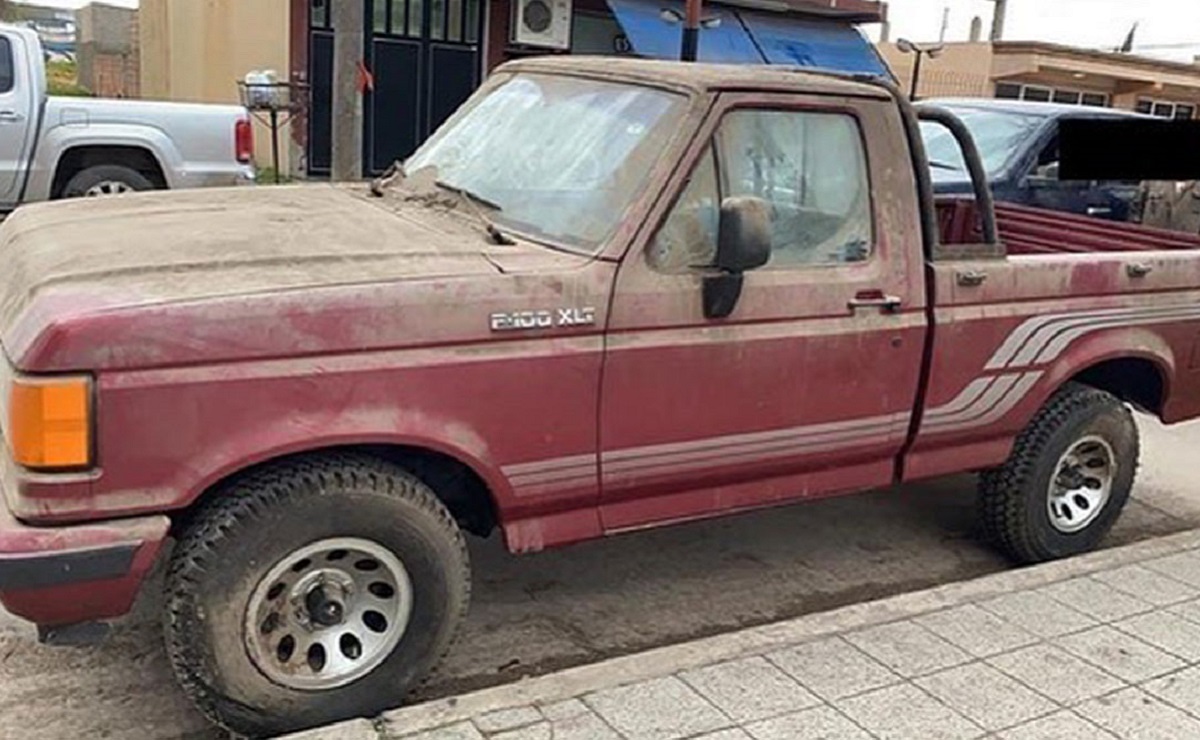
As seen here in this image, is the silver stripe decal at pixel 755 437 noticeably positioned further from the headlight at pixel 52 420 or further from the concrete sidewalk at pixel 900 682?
the headlight at pixel 52 420

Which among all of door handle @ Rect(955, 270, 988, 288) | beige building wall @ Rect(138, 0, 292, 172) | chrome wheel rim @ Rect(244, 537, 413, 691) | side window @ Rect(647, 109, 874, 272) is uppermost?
beige building wall @ Rect(138, 0, 292, 172)

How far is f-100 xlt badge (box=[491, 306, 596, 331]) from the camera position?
129 inches

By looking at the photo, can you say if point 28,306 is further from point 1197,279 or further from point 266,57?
point 266,57

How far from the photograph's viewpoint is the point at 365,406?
310 centimetres

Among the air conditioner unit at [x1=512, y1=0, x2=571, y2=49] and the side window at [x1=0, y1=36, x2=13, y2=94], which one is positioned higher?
the air conditioner unit at [x1=512, y1=0, x2=571, y2=49]

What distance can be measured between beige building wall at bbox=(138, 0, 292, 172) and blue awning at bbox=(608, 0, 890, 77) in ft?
14.7

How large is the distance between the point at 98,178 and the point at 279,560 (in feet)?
25.2

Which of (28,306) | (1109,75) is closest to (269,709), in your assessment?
(28,306)

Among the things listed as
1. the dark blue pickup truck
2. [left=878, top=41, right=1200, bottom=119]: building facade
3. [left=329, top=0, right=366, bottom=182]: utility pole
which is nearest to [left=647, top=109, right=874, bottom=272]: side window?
the dark blue pickup truck

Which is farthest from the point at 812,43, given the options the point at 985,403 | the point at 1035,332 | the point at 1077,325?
the point at 985,403

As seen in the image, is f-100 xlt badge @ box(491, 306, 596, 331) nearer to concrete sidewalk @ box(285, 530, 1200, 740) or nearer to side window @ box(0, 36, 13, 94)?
concrete sidewalk @ box(285, 530, 1200, 740)

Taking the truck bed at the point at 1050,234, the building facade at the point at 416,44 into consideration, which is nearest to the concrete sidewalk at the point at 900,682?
the truck bed at the point at 1050,234

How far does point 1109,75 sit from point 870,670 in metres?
26.0

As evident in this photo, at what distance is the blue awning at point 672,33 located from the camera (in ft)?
50.1
